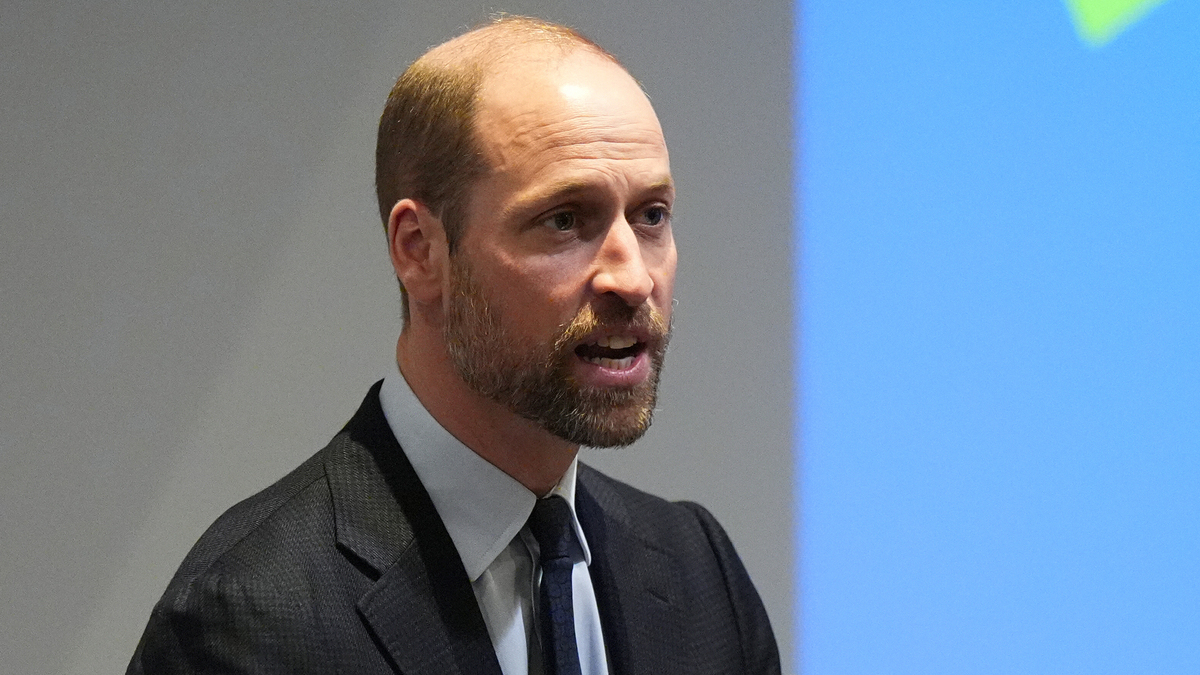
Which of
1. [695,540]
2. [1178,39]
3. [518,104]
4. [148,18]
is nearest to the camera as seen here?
[518,104]

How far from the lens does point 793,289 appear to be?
2.16 meters

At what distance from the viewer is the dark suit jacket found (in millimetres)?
1173

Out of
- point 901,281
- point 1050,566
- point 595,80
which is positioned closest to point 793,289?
point 901,281

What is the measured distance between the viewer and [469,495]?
4.20ft

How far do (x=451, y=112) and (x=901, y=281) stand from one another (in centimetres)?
106

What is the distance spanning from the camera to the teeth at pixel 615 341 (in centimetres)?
123

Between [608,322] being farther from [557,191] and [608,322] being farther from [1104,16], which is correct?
[1104,16]

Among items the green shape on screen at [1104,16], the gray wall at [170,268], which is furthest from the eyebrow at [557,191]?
the green shape on screen at [1104,16]

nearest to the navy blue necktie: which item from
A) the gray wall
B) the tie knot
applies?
the tie knot

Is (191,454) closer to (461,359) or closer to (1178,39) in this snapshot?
(461,359)

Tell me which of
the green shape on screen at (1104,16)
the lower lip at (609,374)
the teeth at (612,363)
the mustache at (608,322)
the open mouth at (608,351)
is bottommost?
the lower lip at (609,374)

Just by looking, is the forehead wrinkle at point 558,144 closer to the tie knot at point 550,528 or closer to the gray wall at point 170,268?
the tie knot at point 550,528

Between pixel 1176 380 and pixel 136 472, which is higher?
pixel 1176 380

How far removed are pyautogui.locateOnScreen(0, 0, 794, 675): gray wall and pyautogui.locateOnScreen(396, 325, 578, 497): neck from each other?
28.5 inches
